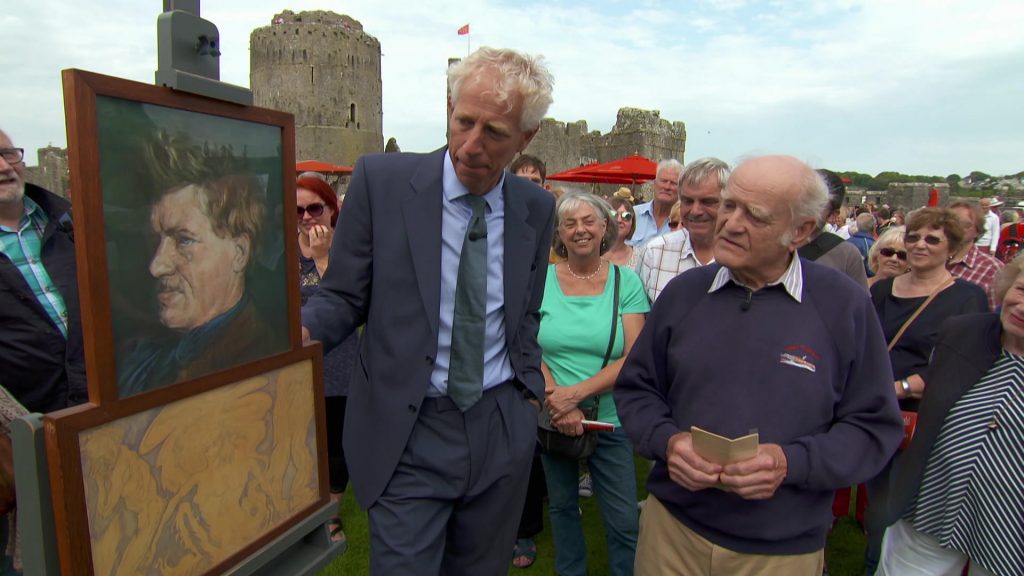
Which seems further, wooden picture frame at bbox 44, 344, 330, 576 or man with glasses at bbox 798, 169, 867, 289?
man with glasses at bbox 798, 169, 867, 289

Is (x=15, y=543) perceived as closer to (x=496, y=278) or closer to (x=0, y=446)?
(x=0, y=446)

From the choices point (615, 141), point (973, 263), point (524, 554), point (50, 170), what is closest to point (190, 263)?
point (524, 554)

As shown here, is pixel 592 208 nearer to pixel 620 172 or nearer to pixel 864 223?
pixel 620 172

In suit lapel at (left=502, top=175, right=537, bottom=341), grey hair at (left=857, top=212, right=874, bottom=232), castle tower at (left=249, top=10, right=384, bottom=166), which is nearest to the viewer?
suit lapel at (left=502, top=175, right=537, bottom=341)

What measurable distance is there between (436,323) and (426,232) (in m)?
0.28

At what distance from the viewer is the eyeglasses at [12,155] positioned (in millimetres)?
2354

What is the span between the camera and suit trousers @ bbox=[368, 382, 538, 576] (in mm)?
1845

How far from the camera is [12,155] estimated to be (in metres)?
2.39

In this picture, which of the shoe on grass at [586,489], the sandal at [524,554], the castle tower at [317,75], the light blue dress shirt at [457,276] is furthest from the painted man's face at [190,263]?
the castle tower at [317,75]

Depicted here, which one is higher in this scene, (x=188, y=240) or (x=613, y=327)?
(x=188, y=240)

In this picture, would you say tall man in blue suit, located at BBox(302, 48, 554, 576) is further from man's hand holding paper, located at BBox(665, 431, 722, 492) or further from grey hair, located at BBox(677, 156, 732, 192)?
grey hair, located at BBox(677, 156, 732, 192)

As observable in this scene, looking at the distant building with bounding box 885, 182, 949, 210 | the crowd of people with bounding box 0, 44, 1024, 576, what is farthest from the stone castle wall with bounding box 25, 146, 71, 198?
the distant building with bounding box 885, 182, 949, 210

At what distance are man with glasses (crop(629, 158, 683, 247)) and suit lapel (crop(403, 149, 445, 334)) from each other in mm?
3220

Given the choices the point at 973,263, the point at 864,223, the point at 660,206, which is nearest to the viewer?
the point at 973,263
